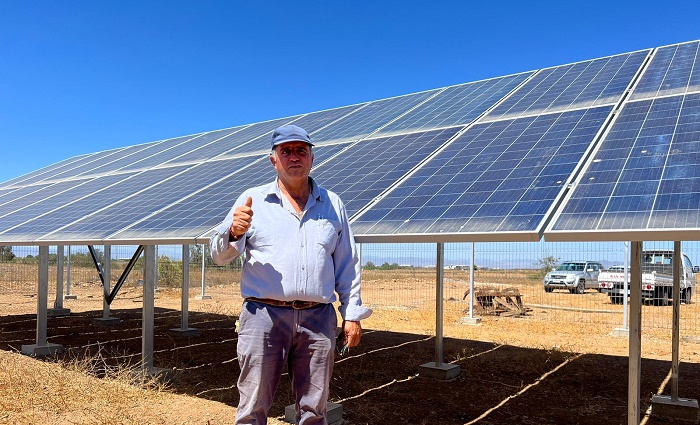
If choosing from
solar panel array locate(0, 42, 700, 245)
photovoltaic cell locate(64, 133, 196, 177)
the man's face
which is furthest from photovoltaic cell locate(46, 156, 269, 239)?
the man's face

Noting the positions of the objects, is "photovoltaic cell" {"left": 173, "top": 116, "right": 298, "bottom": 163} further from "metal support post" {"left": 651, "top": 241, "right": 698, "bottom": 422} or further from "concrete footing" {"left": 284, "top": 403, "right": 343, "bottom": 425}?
"metal support post" {"left": 651, "top": 241, "right": 698, "bottom": 422}

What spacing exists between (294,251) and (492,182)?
2872 mm

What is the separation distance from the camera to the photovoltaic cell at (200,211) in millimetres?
6516

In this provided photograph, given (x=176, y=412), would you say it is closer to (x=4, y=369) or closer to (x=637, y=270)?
(x=4, y=369)

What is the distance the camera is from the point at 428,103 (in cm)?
1140

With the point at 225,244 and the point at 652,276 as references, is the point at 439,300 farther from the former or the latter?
the point at 652,276

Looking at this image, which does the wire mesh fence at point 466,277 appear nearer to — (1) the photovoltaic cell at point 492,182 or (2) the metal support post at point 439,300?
(2) the metal support post at point 439,300

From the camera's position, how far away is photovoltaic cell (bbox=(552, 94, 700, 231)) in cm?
430

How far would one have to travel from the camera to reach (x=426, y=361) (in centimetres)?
989

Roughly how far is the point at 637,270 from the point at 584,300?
14.7 m

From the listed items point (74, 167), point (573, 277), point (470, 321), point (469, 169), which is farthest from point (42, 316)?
point (573, 277)

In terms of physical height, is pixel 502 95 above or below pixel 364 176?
above

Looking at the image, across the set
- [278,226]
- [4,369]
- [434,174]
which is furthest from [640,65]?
[4,369]

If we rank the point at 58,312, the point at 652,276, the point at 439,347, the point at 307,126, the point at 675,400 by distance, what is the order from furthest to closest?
1. the point at 652,276
2. the point at 58,312
3. the point at 307,126
4. the point at 439,347
5. the point at 675,400
